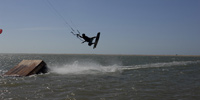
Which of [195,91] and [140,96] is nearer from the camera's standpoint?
[140,96]

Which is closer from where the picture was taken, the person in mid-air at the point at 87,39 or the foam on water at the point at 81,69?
the person in mid-air at the point at 87,39

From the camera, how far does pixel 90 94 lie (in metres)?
12.2

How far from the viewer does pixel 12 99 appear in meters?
11.2

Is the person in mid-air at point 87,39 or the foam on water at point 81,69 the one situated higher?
the person in mid-air at point 87,39

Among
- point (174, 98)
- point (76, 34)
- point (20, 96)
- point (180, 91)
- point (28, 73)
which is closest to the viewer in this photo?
point (174, 98)

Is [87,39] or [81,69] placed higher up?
[87,39]

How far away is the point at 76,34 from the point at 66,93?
8.31m

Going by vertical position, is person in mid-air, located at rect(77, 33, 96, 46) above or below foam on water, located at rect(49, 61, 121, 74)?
above

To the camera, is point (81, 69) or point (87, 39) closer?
point (87, 39)

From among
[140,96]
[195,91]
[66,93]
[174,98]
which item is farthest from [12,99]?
[195,91]

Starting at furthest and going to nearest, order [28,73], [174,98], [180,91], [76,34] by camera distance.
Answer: [28,73]
[76,34]
[180,91]
[174,98]

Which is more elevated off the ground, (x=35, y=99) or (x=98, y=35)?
(x=98, y=35)

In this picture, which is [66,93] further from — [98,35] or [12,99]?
[98,35]

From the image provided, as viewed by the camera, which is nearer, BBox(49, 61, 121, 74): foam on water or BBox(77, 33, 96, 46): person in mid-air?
BBox(77, 33, 96, 46): person in mid-air
